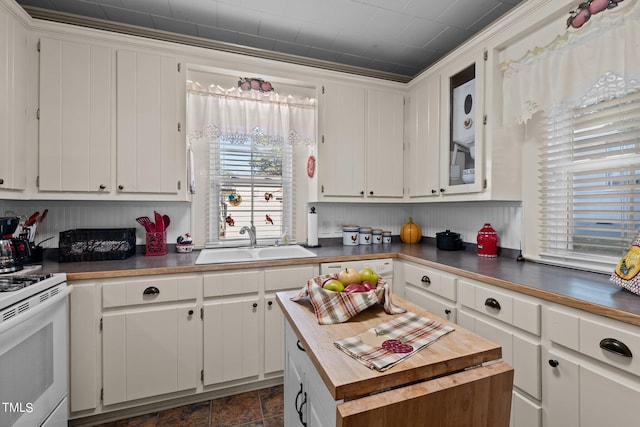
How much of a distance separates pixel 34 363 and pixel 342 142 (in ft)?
7.84

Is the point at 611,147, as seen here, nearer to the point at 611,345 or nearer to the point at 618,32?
the point at 618,32

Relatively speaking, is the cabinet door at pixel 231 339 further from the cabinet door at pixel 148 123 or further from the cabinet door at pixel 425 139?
the cabinet door at pixel 425 139

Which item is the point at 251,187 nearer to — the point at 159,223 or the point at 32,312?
the point at 159,223

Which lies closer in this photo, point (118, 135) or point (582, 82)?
point (582, 82)

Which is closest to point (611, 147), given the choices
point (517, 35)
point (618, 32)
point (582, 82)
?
point (582, 82)

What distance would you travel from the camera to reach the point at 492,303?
1.62 meters

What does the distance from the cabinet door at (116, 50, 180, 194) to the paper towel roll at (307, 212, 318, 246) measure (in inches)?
44.4

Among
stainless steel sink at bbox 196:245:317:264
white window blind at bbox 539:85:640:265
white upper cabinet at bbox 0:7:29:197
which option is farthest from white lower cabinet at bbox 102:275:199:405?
white window blind at bbox 539:85:640:265

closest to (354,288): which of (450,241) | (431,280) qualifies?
(431,280)

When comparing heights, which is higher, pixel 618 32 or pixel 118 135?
pixel 618 32

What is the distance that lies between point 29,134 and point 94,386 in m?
1.62

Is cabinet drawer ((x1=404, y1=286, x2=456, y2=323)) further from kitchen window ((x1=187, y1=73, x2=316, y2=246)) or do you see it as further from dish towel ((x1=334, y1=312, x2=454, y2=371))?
kitchen window ((x1=187, y1=73, x2=316, y2=246))

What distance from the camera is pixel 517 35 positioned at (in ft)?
6.10

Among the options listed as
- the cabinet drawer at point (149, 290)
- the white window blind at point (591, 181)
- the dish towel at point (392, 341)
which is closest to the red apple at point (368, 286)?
the dish towel at point (392, 341)
